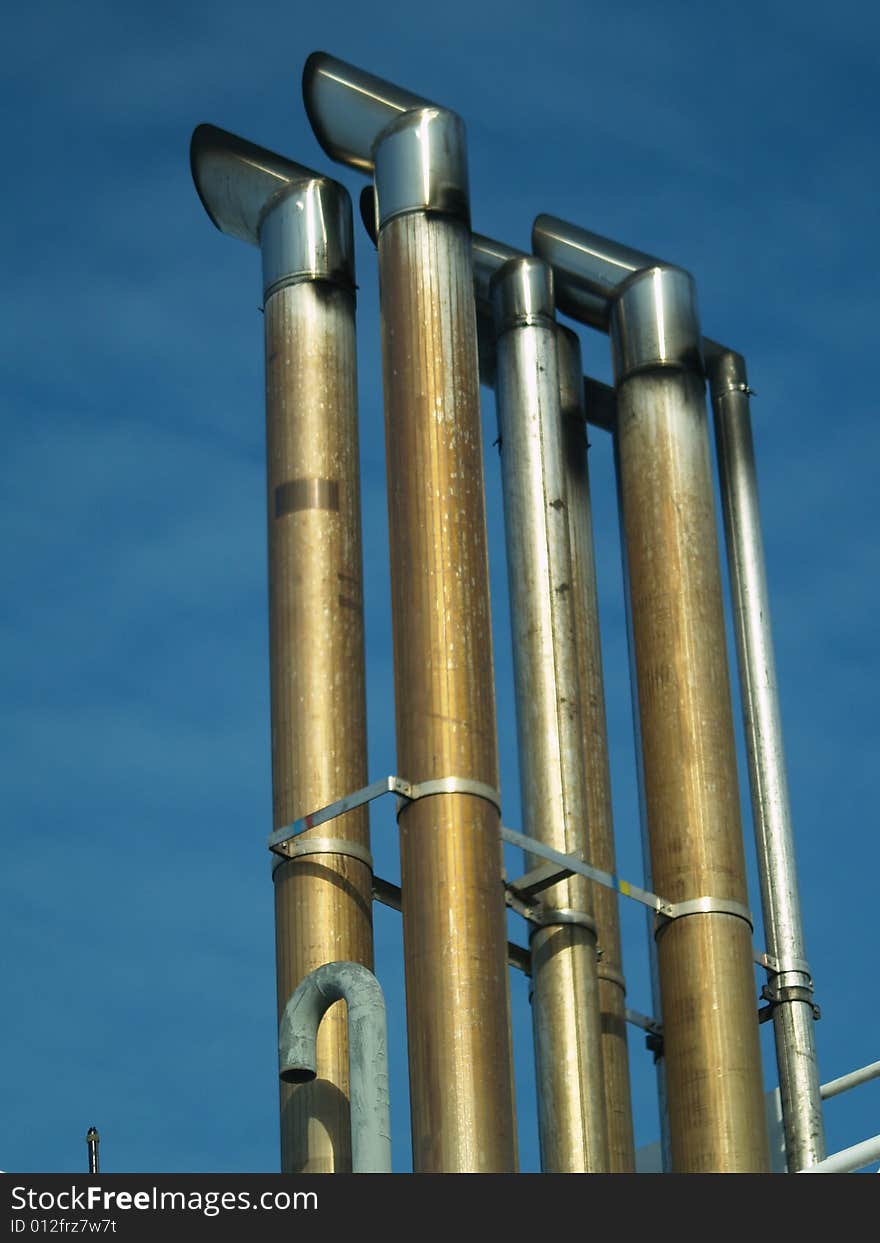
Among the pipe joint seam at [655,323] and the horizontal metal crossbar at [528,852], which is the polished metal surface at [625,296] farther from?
the horizontal metal crossbar at [528,852]

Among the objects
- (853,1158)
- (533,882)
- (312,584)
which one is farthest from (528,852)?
(853,1158)

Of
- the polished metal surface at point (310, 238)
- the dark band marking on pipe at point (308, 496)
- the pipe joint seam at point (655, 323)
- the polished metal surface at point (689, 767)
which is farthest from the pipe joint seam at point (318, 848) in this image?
the pipe joint seam at point (655, 323)

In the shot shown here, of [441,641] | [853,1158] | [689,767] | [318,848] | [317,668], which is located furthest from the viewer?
[689,767]

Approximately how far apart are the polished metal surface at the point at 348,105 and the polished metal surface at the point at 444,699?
6.47 feet

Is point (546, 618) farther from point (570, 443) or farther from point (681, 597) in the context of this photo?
point (570, 443)

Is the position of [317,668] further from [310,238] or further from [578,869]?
[310,238]

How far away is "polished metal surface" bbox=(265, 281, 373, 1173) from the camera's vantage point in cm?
2683

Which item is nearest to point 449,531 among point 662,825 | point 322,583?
point 322,583

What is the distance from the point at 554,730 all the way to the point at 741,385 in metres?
6.13

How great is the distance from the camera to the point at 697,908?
28.4 meters

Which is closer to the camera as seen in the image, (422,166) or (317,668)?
(317,668)

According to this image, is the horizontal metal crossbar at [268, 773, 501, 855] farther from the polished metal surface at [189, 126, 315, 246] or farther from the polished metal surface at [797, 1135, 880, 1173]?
the polished metal surface at [189, 126, 315, 246]

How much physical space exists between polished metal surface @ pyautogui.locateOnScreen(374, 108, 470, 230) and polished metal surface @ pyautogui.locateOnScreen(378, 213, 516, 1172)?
0.63ft

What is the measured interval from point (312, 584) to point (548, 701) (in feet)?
8.87
